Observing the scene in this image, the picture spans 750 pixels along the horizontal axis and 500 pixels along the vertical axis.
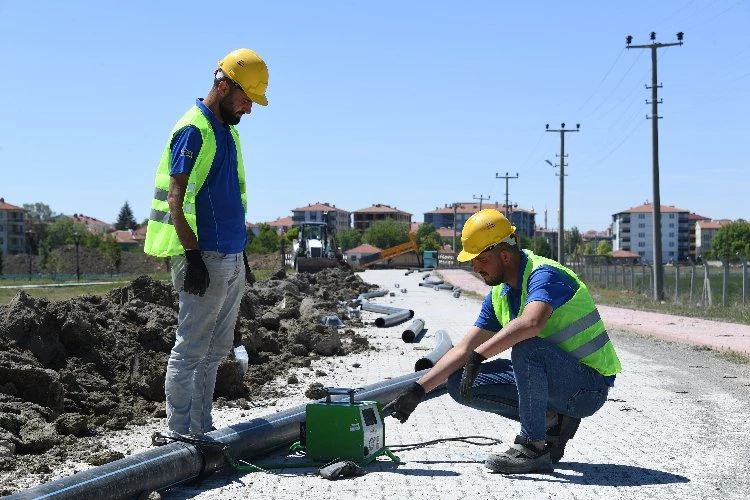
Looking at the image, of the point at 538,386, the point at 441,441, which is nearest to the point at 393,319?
the point at 441,441

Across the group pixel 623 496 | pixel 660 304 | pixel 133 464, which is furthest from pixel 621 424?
pixel 660 304

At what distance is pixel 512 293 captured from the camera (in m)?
5.73

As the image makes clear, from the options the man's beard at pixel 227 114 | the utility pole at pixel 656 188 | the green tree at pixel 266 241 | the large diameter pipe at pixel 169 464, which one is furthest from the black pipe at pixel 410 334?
the green tree at pixel 266 241

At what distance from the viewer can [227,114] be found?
6.09 metres

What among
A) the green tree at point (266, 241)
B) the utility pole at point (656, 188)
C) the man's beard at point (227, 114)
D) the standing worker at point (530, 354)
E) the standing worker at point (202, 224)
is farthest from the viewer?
the green tree at point (266, 241)

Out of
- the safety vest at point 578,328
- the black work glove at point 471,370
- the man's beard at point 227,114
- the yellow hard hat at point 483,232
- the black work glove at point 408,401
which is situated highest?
the man's beard at point 227,114

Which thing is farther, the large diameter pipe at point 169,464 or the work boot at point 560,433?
the work boot at point 560,433

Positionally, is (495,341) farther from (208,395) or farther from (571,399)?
(208,395)

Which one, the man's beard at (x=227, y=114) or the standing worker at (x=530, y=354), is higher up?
the man's beard at (x=227, y=114)

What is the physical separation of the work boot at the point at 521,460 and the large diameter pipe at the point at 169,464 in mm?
1098

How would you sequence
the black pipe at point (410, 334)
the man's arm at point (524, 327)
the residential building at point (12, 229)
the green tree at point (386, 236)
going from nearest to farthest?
the man's arm at point (524, 327) < the black pipe at point (410, 334) < the residential building at point (12, 229) < the green tree at point (386, 236)

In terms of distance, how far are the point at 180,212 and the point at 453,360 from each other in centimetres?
186

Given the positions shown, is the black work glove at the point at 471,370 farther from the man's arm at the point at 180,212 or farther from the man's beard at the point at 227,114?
the man's beard at the point at 227,114

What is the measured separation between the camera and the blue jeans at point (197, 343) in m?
5.87
